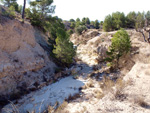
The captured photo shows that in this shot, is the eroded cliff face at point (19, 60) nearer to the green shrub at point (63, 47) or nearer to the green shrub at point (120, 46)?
the green shrub at point (63, 47)

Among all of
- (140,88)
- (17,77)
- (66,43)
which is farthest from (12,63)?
(140,88)

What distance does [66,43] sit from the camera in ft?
39.7

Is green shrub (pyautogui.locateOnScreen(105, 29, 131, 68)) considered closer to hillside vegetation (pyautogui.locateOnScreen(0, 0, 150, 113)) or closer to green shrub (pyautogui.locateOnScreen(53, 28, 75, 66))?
hillside vegetation (pyautogui.locateOnScreen(0, 0, 150, 113))

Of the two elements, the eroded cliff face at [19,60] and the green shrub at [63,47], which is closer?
the eroded cliff face at [19,60]

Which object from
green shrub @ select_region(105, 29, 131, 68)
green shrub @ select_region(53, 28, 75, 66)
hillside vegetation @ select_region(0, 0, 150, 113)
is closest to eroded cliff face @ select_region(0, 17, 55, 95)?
hillside vegetation @ select_region(0, 0, 150, 113)

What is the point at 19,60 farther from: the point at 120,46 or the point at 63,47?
the point at 120,46

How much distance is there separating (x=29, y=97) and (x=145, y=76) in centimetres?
750

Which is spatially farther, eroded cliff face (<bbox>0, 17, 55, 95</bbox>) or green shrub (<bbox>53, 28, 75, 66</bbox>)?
green shrub (<bbox>53, 28, 75, 66</bbox>)

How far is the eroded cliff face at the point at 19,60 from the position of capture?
8.04 metres

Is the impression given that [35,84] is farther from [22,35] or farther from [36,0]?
[36,0]

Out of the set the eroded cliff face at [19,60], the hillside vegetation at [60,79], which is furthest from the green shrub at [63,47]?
the eroded cliff face at [19,60]

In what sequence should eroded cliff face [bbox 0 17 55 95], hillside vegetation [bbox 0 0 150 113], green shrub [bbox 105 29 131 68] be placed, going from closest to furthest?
hillside vegetation [bbox 0 0 150 113]
eroded cliff face [bbox 0 17 55 95]
green shrub [bbox 105 29 131 68]

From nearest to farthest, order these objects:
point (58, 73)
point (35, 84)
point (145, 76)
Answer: point (145, 76)
point (35, 84)
point (58, 73)

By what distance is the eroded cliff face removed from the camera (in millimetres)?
8039
